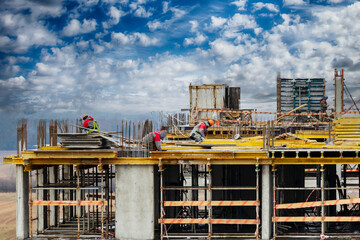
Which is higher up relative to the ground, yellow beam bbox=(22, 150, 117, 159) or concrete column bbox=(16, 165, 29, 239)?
yellow beam bbox=(22, 150, 117, 159)

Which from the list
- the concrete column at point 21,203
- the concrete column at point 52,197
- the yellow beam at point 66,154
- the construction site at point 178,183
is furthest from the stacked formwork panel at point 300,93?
the concrete column at point 21,203

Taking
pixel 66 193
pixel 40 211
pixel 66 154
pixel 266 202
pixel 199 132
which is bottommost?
pixel 40 211

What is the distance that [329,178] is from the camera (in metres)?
15.7

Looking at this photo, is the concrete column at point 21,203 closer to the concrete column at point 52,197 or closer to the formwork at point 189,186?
the formwork at point 189,186

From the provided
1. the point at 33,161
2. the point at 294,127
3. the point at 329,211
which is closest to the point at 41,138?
the point at 33,161

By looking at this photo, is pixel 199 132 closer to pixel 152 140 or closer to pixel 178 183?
pixel 178 183

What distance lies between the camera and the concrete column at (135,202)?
13.2m

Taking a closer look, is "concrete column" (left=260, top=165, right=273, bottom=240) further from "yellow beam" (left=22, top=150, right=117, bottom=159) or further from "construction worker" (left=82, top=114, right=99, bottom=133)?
"construction worker" (left=82, top=114, right=99, bottom=133)

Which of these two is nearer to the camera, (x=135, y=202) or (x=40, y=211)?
(x=135, y=202)

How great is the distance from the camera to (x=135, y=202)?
13.2m

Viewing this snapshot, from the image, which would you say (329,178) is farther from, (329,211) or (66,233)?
(66,233)

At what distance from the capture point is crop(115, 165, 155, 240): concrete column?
43.3ft

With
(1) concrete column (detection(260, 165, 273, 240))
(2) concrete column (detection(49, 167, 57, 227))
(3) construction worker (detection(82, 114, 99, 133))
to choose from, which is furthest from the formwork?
(3) construction worker (detection(82, 114, 99, 133))

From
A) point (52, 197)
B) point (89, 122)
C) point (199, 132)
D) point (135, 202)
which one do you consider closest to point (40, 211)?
point (52, 197)
